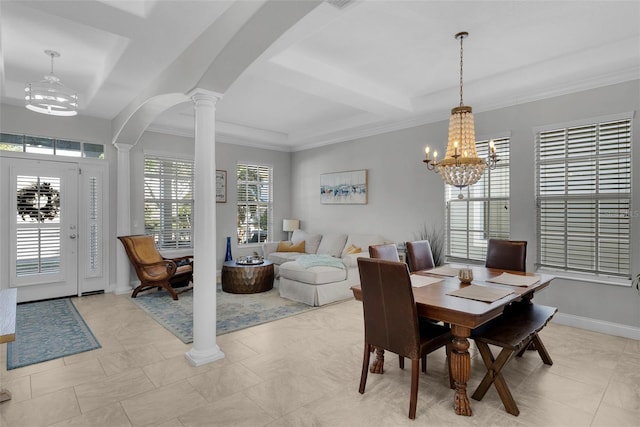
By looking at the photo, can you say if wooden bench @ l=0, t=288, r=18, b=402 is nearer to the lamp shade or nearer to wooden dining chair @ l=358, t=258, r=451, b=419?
wooden dining chair @ l=358, t=258, r=451, b=419

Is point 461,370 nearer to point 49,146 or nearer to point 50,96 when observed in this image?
point 50,96

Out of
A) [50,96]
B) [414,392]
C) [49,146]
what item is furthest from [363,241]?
[49,146]

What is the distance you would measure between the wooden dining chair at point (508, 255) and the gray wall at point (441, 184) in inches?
30.0

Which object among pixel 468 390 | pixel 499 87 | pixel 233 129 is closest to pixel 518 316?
pixel 468 390

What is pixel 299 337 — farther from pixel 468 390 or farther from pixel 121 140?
pixel 121 140

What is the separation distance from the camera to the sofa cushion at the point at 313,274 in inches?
186

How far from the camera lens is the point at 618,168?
3.62 metres

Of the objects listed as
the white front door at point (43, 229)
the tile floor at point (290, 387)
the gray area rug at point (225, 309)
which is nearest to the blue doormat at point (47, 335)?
the tile floor at point (290, 387)

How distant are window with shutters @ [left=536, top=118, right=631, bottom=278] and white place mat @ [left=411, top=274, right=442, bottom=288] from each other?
195 cm

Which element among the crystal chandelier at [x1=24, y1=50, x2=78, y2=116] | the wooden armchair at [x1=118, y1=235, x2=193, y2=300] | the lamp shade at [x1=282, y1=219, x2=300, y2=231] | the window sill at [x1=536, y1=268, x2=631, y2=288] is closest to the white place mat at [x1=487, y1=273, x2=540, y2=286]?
the window sill at [x1=536, y1=268, x2=631, y2=288]

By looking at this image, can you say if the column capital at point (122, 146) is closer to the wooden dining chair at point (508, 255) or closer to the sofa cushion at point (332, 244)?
the sofa cushion at point (332, 244)

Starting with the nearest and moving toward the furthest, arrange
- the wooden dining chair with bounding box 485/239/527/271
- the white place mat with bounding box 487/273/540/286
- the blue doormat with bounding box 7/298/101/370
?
the white place mat with bounding box 487/273/540/286
the blue doormat with bounding box 7/298/101/370
the wooden dining chair with bounding box 485/239/527/271

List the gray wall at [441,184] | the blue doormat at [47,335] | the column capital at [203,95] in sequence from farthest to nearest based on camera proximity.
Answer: the gray wall at [441,184], the blue doormat at [47,335], the column capital at [203,95]

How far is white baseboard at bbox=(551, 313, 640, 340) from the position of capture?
3531mm
